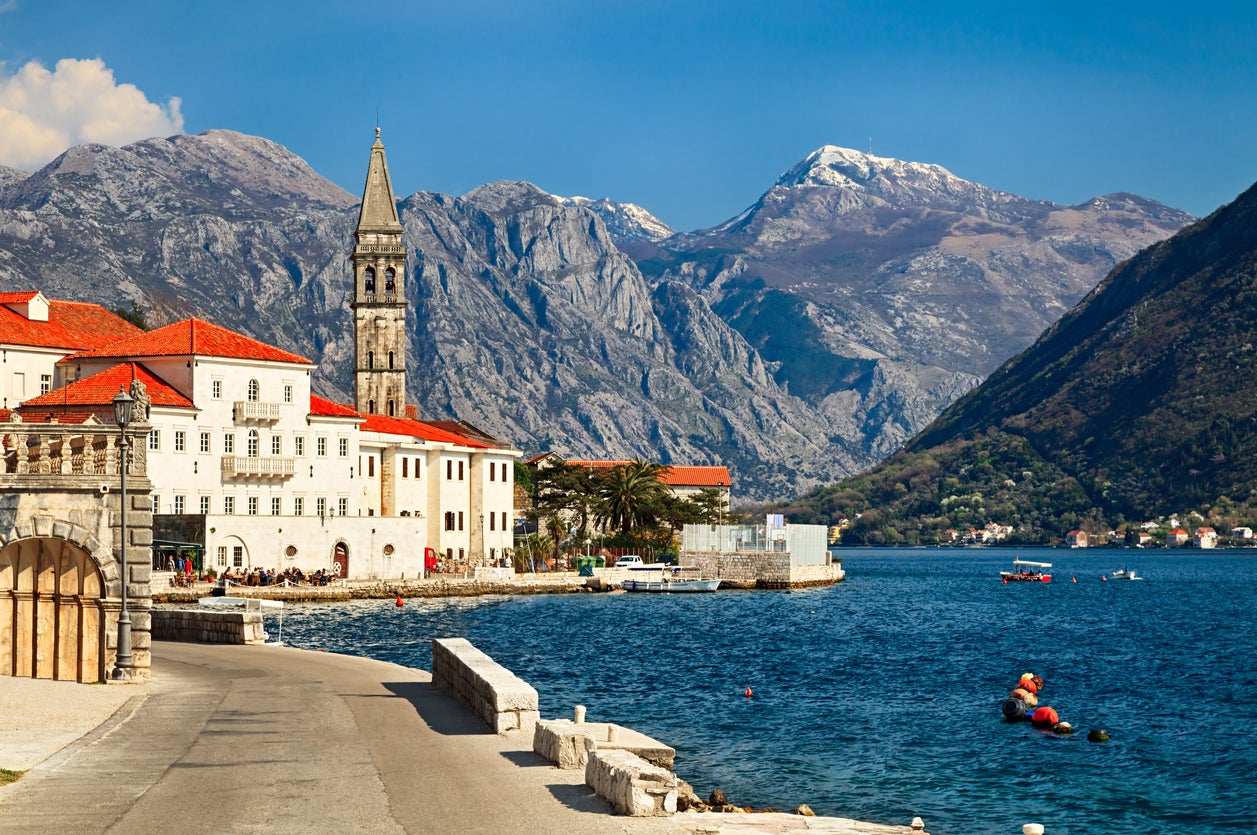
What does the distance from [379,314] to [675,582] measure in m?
38.1

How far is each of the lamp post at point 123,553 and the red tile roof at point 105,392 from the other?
53946mm

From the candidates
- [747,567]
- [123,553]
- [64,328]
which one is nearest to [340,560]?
[64,328]

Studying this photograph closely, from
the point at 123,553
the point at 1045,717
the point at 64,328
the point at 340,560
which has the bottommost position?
the point at 1045,717

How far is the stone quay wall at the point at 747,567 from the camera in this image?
12219cm

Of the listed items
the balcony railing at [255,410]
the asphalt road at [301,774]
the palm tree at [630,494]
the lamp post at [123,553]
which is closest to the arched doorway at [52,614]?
the lamp post at [123,553]

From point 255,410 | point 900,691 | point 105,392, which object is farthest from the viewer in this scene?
point 255,410

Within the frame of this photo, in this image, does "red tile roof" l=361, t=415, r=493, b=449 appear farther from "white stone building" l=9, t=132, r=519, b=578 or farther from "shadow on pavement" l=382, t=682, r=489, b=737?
"shadow on pavement" l=382, t=682, r=489, b=737

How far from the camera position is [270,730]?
25469 millimetres

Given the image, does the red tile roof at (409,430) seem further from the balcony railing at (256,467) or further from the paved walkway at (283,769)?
the paved walkway at (283,769)

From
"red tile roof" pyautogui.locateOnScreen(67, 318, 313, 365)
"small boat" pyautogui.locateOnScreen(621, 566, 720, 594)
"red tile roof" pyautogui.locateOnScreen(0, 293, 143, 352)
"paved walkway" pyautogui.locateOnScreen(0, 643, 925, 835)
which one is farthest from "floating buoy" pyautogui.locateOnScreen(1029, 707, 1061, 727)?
"small boat" pyautogui.locateOnScreen(621, 566, 720, 594)

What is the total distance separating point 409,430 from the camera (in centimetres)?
11375

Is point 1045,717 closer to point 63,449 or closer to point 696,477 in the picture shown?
point 63,449

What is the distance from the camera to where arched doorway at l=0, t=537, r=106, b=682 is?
1227 inches

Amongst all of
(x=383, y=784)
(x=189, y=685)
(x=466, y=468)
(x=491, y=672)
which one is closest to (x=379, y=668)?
(x=189, y=685)
